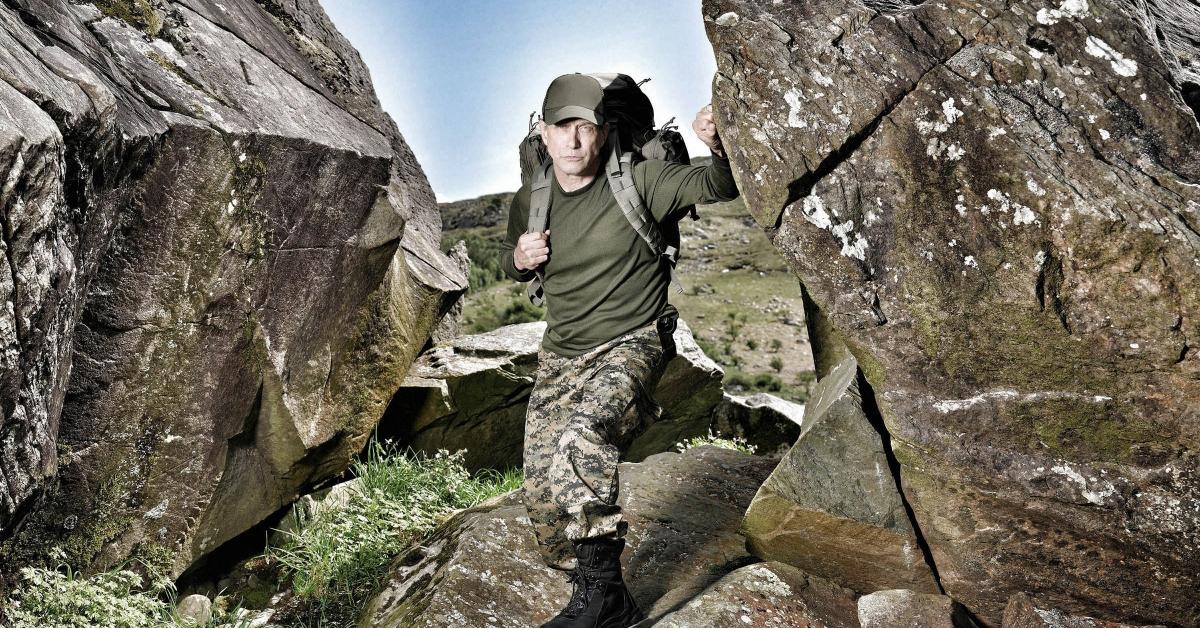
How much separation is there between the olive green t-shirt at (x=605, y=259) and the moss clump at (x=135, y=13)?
3.56m

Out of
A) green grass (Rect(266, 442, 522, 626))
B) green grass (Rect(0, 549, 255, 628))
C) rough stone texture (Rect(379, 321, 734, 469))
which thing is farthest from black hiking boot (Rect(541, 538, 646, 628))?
rough stone texture (Rect(379, 321, 734, 469))

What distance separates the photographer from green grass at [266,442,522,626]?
22.1 feet

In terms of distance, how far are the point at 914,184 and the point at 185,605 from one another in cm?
589

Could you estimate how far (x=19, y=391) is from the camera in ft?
14.8

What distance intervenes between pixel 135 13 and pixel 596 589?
5.39m

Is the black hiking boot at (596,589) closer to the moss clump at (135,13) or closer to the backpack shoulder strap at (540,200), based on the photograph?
the backpack shoulder strap at (540,200)

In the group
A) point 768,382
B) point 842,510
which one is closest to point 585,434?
point 842,510

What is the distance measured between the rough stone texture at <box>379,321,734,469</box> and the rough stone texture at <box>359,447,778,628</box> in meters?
1.50

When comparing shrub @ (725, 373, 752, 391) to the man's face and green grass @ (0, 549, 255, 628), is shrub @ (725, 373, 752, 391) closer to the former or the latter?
green grass @ (0, 549, 255, 628)

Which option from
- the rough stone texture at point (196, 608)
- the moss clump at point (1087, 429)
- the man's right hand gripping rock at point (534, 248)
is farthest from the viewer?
the rough stone texture at point (196, 608)

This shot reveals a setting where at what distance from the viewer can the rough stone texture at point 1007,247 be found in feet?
15.3

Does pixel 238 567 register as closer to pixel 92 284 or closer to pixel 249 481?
pixel 249 481

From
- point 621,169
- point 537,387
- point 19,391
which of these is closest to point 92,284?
point 19,391

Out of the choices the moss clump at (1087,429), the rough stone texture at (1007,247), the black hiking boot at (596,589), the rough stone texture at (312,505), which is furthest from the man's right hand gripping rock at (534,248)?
the rough stone texture at (312,505)
